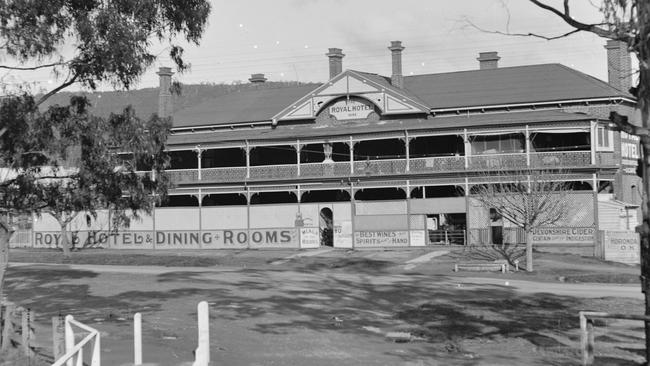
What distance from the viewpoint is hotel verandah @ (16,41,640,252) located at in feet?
138

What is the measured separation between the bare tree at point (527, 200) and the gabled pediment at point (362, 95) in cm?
944

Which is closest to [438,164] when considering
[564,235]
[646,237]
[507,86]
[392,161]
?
[392,161]

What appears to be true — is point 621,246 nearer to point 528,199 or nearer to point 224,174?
point 528,199

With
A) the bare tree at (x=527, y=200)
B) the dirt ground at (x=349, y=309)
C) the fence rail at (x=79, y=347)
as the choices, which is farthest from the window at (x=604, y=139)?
the fence rail at (x=79, y=347)

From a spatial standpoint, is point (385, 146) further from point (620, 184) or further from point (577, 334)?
point (577, 334)

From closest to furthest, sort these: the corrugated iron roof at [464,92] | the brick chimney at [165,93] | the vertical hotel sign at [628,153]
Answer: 1. the vertical hotel sign at [628,153]
2. the corrugated iron roof at [464,92]
3. the brick chimney at [165,93]

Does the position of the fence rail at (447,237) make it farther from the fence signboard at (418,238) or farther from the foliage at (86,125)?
the foliage at (86,125)

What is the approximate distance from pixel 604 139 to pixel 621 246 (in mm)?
7925

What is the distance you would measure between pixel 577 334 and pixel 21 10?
12932 mm

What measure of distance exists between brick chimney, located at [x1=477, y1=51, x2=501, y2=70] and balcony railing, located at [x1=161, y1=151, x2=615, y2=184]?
13529mm

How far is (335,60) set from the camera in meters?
54.0

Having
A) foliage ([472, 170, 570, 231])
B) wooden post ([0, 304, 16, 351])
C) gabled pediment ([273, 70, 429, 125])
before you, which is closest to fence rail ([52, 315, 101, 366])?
wooden post ([0, 304, 16, 351])

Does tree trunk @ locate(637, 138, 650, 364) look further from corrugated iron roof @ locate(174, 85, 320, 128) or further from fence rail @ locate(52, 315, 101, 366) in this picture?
corrugated iron roof @ locate(174, 85, 320, 128)

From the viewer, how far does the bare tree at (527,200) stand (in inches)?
1300
